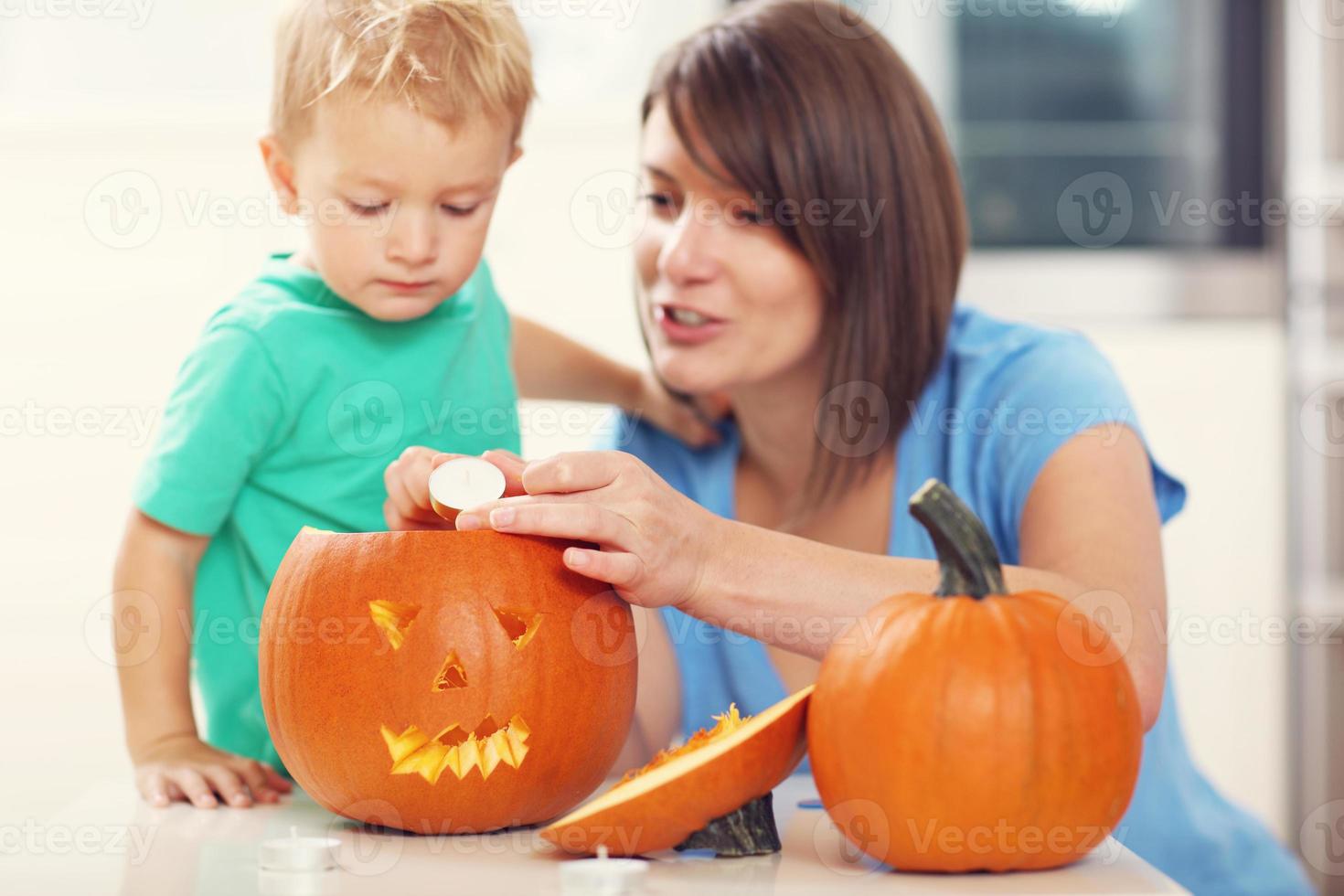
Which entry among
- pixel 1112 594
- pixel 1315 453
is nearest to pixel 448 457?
pixel 1112 594

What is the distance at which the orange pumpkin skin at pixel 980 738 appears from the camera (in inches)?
24.8

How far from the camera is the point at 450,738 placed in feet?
2.48

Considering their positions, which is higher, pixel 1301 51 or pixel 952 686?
pixel 1301 51

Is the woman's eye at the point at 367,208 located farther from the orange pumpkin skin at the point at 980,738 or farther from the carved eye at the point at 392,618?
the orange pumpkin skin at the point at 980,738

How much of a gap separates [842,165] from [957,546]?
623mm

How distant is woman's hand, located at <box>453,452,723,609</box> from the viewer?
0.75 metres

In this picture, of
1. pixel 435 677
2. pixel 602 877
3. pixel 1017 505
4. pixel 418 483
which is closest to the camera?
pixel 602 877

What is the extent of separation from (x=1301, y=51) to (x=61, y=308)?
2.29 m

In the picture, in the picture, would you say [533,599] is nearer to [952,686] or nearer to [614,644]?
[614,644]

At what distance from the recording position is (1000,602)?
676 mm

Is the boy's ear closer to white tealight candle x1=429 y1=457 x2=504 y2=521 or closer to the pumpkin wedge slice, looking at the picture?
white tealight candle x1=429 y1=457 x2=504 y2=521

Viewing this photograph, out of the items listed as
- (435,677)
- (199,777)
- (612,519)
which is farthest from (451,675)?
(199,777)

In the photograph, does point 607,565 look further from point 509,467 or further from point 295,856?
point 295,856

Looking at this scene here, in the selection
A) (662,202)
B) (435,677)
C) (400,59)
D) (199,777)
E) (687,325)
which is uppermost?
(400,59)
